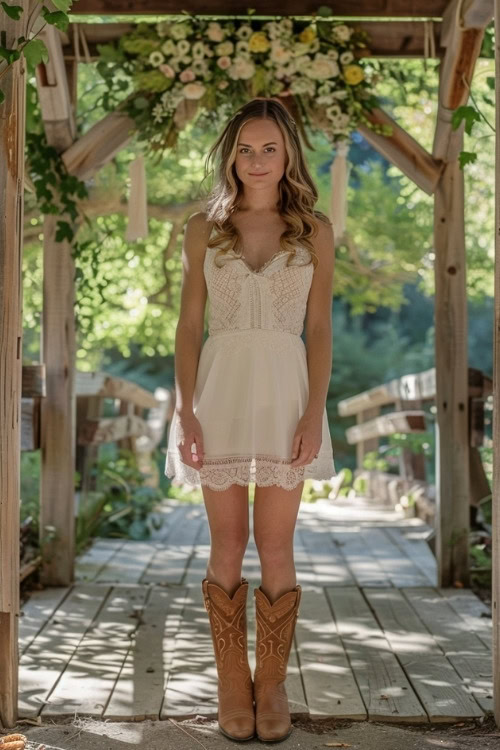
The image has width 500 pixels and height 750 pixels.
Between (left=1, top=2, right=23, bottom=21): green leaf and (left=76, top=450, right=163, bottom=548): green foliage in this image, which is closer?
(left=1, top=2, right=23, bottom=21): green leaf

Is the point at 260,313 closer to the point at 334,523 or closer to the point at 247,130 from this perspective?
the point at 247,130

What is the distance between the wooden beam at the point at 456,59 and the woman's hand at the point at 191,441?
2.01 m

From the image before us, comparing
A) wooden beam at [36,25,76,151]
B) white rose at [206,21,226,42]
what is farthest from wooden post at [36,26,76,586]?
white rose at [206,21,226,42]

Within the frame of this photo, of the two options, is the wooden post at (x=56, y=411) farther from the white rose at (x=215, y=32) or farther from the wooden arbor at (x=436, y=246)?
the white rose at (x=215, y=32)

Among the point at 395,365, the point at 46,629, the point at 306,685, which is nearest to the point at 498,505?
the point at 306,685

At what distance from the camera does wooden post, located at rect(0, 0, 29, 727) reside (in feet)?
9.48

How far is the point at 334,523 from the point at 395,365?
1058 centimetres

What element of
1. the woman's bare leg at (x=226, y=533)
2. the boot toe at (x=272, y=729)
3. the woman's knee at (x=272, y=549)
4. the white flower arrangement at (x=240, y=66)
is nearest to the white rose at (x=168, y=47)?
the white flower arrangement at (x=240, y=66)

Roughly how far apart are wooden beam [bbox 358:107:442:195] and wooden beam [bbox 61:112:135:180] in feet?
3.77

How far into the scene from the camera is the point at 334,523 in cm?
754

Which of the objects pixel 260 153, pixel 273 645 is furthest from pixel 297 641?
pixel 260 153

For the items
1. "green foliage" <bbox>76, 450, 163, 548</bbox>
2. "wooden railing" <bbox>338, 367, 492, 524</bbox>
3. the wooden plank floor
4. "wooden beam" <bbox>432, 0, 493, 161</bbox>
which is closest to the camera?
the wooden plank floor

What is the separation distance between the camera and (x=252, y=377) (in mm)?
2863

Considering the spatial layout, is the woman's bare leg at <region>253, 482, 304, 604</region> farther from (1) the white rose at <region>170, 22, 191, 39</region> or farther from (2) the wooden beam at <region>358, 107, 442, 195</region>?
(1) the white rose at <region>170, 22, 191, 39</region>
